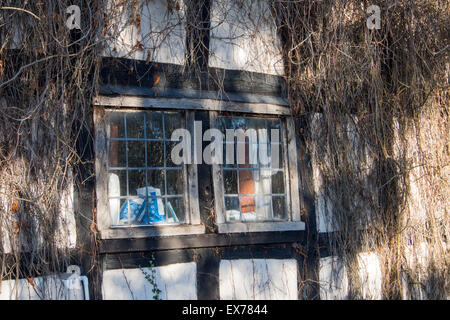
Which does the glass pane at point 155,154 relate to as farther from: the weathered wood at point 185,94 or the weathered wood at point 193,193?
the weathered wood at point 185,94

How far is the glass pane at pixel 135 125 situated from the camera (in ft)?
15.4

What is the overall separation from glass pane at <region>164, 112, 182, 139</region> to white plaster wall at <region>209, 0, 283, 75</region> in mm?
619

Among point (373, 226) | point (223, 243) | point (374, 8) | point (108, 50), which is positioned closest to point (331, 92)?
point (374, 8)

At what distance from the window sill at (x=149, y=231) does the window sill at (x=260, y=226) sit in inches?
9.6

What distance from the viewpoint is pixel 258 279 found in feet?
16.2

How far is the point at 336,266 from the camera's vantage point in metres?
5.30

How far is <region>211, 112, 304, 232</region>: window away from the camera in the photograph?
16.7ft

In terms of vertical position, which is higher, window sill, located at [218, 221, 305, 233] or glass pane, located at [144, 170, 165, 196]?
glass pane, located at [144, 170, 165, 196]

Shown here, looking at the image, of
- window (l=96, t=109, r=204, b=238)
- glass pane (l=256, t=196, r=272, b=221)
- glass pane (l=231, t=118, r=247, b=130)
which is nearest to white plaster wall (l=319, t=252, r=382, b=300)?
glass pane (l=256, t=196, r=272, b=221)

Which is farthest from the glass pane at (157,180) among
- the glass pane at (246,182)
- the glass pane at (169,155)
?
the glass pane at (246,182)

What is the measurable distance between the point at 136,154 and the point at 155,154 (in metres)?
0.18
